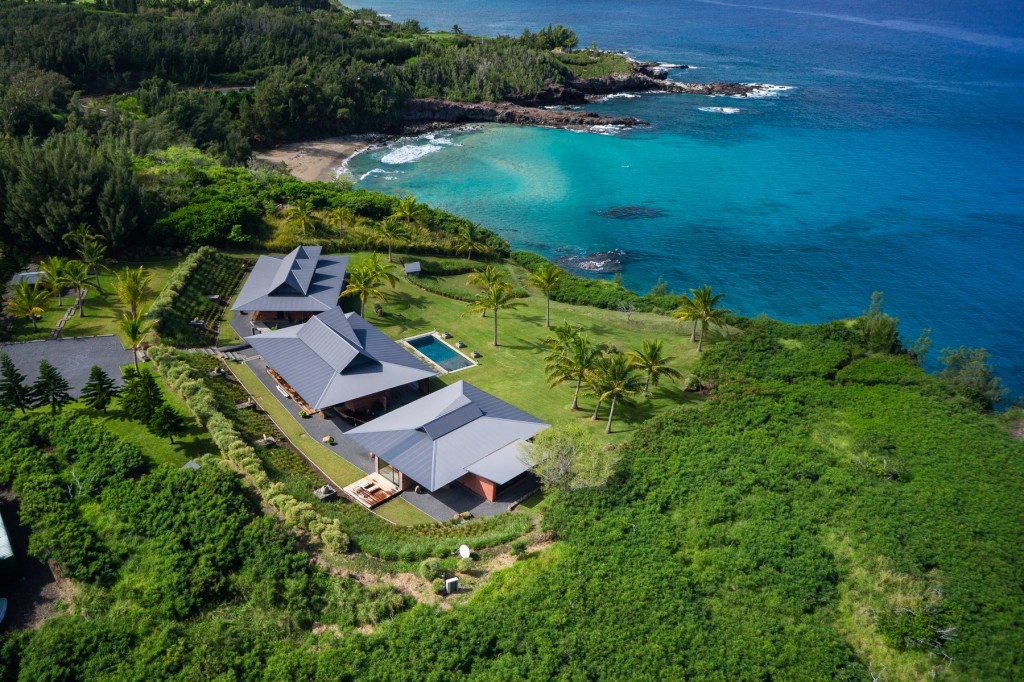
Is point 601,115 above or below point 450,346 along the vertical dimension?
above

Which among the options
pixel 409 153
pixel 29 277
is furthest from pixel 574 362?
pixel 409 153

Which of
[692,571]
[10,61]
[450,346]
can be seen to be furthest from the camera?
[10,61]

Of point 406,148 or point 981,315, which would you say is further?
point 406,148

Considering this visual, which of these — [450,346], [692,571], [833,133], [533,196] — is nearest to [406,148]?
[533,196]

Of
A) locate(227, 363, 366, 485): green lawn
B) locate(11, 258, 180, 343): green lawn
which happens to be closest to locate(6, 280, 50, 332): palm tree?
locate(11, 258, 180, 343): green lawn

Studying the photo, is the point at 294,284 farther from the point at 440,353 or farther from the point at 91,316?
the point at 91,316

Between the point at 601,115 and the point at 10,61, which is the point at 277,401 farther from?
the point at 601,115

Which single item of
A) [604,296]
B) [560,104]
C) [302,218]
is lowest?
[604,296]
